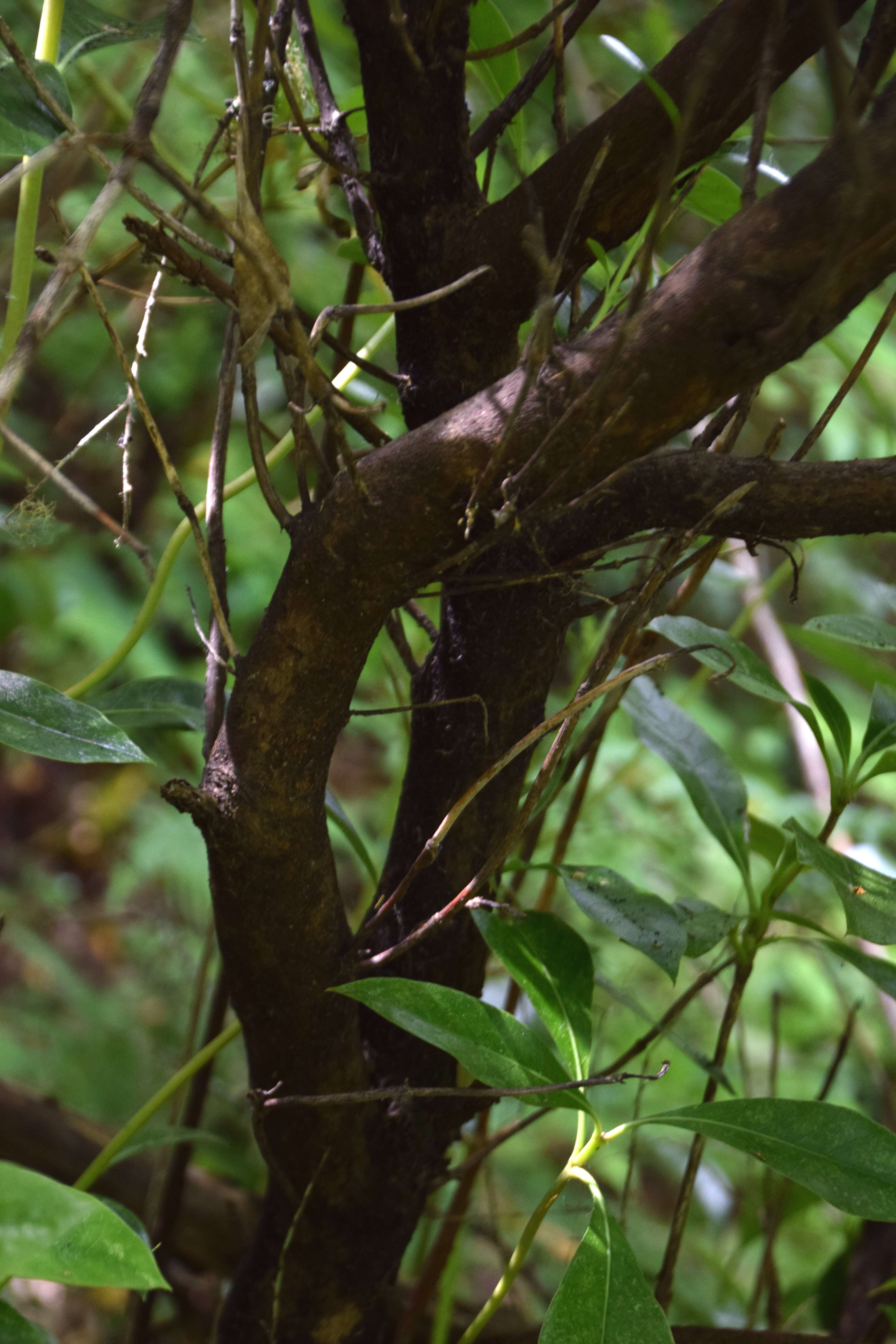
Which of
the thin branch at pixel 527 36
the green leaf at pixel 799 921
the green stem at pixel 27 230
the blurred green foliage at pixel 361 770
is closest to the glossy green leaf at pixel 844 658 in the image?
the blurred green foliage at pixel 361 770

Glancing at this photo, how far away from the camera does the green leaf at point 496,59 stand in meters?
0.57

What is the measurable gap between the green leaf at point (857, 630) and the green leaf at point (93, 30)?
51 cm

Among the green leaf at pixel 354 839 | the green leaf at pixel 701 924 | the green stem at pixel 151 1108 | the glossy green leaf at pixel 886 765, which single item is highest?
the glossy green leaf at pixel 886 765

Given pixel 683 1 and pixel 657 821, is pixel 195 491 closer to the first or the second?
pixel 657 821

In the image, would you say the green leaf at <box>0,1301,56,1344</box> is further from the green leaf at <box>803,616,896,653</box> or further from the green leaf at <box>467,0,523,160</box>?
the green leaf at <box>467,0,523,160</box>

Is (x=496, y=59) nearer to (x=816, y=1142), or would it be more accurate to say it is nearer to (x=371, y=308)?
(x=371, y=308)

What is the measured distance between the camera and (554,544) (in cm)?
47

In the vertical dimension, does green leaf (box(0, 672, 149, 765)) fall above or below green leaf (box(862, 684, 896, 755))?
below

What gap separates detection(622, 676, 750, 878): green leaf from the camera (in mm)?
680

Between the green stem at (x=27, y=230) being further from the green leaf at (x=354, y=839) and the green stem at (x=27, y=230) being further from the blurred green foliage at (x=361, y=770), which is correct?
the green leaf at (x=354, y=839)

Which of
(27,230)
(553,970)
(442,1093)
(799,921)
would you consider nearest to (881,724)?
(799,921)

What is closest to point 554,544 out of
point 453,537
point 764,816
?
point 453,537

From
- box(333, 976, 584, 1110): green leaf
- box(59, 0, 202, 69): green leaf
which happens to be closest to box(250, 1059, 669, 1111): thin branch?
box(333, 976, 584, 1110): green leaf

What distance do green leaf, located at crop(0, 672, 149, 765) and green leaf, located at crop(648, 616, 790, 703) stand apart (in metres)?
0.32
